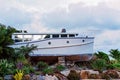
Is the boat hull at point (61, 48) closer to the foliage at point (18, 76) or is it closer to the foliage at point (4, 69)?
the foliage at point (4, 69)

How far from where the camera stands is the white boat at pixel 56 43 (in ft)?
153

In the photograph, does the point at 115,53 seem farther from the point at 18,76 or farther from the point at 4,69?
the point at 18,76

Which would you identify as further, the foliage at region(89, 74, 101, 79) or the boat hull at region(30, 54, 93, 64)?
the boat hull at region(30, 54, 93, 64)

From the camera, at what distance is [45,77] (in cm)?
3173

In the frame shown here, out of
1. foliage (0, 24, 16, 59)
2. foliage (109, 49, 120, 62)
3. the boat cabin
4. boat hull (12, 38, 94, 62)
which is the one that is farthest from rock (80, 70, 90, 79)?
foliage (109, 49, 120, 62)

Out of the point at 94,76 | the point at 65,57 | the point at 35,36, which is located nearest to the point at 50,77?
the point at 94,76

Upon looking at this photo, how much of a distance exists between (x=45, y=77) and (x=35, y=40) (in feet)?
50.2

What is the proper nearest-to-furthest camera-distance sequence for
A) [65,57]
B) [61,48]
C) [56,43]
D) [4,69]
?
1. [4,69]
2. [56,43]
3. [61,48]
4. [65,57]

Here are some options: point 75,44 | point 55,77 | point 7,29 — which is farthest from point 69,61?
point 55,77

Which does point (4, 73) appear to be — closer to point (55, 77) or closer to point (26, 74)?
point (26, 74)

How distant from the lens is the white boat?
46.8m

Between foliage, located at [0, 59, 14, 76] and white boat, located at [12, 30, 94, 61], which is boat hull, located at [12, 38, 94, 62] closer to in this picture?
white boat, located at [12, 30, 94, 61]

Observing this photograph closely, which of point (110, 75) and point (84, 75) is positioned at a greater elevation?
point (84, 75)

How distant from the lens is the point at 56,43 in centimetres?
4694
